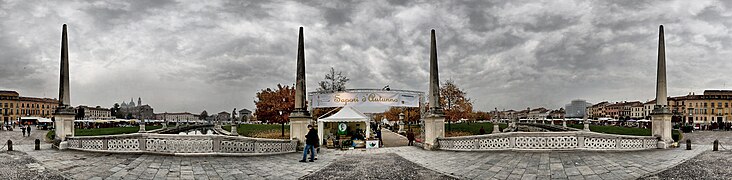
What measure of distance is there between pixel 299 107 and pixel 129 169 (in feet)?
25.0

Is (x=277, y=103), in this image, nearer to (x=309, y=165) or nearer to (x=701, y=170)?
(x=309, y=165)

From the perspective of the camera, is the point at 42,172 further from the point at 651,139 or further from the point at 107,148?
the point at 651,139

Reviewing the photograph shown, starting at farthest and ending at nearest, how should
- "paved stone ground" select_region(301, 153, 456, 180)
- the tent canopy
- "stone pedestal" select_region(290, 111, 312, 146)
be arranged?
the tent canopy
"stone pedestal" select_region(290, 111, 312, 146)
"paved stone ground" select_region(301, 153, 456, 180)

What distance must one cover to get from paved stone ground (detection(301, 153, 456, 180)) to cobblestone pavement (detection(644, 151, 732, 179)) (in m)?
5.36

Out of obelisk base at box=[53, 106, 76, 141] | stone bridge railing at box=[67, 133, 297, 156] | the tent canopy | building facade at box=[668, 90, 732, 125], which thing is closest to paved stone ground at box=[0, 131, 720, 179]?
stone bridge railing at box=[67, 133, 297, 156]

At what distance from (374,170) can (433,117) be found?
713 cm

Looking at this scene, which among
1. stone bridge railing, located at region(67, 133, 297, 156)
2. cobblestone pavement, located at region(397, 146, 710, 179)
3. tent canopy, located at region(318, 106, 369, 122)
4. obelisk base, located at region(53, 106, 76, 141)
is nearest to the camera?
cobblestone pavement, located at region(397, 146, 710, 179)

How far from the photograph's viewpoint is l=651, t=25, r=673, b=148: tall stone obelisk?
17.6 meters

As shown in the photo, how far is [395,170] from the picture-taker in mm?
11820

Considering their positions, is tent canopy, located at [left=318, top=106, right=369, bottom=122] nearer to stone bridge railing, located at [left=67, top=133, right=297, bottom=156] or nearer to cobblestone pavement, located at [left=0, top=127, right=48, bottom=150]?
stone bridge railing, located at [left=67, top=133, right=297, bottom=156]

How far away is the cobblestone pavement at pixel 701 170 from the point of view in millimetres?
10181

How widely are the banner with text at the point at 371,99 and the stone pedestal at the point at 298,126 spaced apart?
3503mm

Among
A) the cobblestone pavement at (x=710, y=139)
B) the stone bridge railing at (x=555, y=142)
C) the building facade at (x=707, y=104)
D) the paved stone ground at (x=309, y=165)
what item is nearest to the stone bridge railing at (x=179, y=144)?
the paved stone ground at (x=309, y=165)

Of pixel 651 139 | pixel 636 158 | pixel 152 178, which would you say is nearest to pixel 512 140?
pixel 636 158
